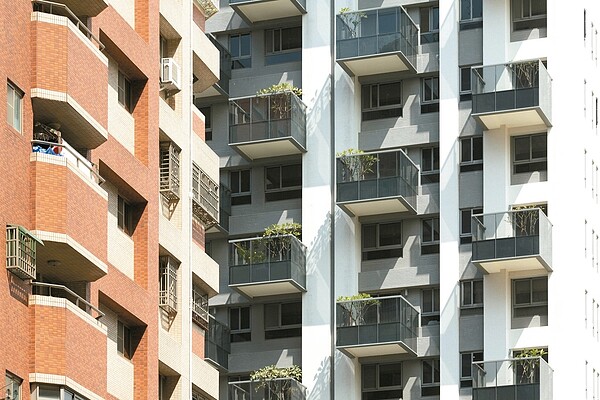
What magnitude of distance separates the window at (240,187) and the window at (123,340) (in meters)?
30.1

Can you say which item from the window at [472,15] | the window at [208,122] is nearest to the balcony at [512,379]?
the window at [472,15]

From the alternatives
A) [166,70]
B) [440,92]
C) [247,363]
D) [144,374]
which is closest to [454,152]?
[440,92]

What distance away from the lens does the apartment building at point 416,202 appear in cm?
7131

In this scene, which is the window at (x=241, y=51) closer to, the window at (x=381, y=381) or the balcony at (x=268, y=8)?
the balcony at (x=268, y=8)

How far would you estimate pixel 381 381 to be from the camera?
241ft

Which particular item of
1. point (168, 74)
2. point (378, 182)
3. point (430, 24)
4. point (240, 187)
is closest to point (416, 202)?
point (378, 182)

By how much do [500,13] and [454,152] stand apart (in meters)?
5.11

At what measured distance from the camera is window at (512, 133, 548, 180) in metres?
72.6

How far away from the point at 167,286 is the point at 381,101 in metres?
26.6

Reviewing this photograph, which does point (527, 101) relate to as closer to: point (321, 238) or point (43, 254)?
point (321, 238)

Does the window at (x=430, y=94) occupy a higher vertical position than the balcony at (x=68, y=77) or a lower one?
higher

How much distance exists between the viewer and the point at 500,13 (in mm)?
73438

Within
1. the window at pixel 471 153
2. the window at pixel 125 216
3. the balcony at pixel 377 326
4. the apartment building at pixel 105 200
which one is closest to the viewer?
the apartment building at pixel 105 200

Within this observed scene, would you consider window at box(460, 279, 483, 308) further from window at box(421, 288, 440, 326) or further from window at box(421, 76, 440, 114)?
window at box(421, 76, 440, 114)
